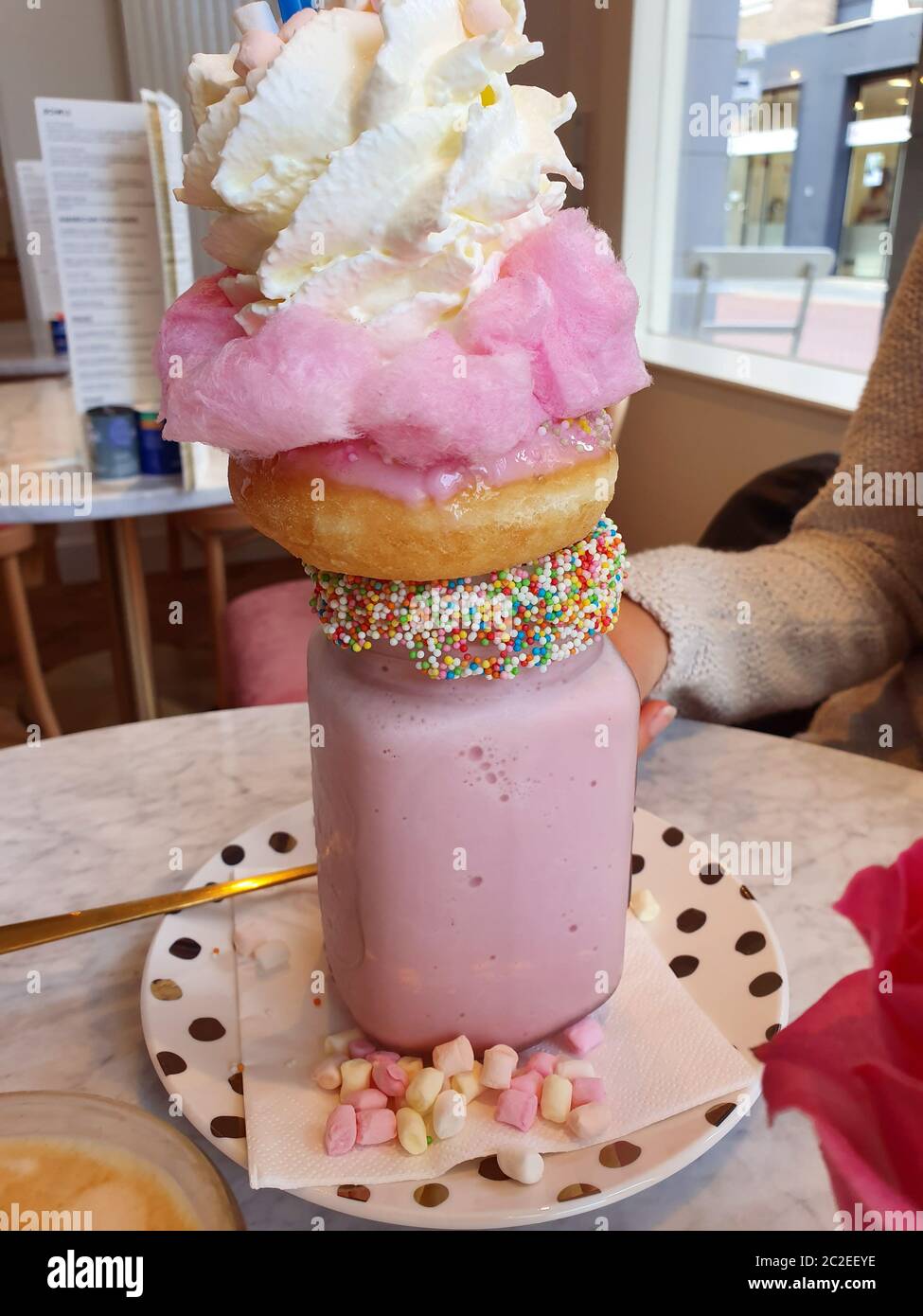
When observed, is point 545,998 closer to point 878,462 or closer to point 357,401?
point 357,401

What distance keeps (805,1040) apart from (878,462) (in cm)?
93

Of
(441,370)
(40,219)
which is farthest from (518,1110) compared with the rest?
(40,219)

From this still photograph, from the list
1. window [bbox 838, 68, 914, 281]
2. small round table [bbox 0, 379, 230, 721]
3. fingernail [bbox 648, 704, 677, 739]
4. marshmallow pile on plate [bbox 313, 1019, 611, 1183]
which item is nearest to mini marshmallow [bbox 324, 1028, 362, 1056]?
marshmallow pile on plate [bbox 313, 1019, 611, 1183]

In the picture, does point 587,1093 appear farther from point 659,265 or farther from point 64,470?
point 659,265

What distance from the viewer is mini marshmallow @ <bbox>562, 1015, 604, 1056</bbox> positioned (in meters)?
0.50

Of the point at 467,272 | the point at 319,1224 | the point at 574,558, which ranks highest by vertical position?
the point at 467,272

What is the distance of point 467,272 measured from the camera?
1.31ft

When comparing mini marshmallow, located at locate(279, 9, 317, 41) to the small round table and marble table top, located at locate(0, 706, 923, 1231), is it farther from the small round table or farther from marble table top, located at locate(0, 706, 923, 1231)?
the small round table

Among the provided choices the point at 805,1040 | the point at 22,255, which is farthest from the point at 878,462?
the point at 22,255

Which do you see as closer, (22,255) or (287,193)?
(287,193)

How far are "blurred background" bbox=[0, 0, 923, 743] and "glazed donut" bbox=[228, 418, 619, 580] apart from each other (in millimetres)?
1115

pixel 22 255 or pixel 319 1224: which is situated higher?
pixel 22 255

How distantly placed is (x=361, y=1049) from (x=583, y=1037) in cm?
11

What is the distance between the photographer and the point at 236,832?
0.72 m
